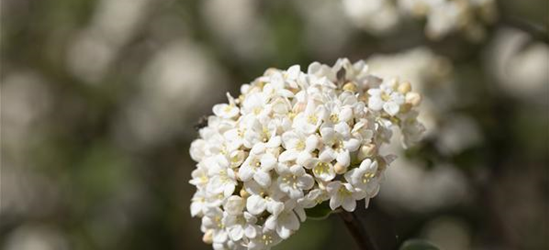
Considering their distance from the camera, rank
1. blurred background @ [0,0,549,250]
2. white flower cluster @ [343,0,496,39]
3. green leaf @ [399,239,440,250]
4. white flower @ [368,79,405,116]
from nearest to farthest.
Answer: white flower @ [368,79,405,116] → green leaf @ [399,239,440,250] → white flower cluster @ [343,0,496,39] → blurred background @ [0,0,549,250]

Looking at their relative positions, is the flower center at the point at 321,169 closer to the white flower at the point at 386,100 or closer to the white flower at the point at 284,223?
the white flower at the point at 284,223

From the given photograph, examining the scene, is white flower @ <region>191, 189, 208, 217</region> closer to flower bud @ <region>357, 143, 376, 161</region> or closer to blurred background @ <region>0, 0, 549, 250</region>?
flower bud @ <region>357, 143, 376, 161</region>

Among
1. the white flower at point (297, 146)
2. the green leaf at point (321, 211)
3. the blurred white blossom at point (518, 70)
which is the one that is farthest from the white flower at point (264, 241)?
the blurred white blossom at point (518, 70)

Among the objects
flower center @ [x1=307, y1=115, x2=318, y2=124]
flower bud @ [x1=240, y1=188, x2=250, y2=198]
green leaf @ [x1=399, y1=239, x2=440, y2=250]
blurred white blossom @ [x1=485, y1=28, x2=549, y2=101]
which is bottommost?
green leaf @ [x1=399, y1=239, x2=440, y2=250]

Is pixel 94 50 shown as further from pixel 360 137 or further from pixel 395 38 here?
pixel 360 137

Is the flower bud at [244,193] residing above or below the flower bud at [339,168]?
above

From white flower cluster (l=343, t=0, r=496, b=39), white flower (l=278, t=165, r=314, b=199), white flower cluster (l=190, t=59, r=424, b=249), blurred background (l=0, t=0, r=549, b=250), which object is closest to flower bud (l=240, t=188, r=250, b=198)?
white flower cluster (l=190, t=59, r=424, b=249)

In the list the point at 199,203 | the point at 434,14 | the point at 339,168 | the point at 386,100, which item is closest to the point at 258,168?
the point at 339,168
